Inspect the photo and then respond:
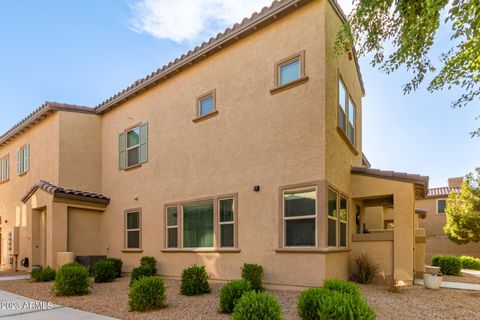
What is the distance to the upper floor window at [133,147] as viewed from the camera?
15.4 metres

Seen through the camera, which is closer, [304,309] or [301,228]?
[304,309]

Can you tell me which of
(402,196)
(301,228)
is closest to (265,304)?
(301,228)

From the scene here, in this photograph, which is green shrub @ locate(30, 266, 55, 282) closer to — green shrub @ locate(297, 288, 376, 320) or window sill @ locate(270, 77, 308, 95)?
window sill @ locate(270, 77, 308, 95)

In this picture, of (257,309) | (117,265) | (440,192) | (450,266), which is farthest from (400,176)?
(440,192)

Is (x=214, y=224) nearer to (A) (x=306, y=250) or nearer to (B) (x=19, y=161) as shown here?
(A) (x=306, y=250)

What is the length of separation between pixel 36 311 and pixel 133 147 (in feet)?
29.0

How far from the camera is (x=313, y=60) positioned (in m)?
10.0

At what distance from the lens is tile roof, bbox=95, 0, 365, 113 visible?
34.9 ft

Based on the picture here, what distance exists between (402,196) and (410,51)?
532 cm

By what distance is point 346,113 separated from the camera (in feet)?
41.1

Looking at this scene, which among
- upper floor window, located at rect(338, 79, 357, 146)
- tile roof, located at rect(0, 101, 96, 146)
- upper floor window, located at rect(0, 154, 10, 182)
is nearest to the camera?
upper floor window, located at rect(338, 79, 357, 146)

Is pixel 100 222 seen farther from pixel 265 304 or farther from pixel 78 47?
pixel 265 304

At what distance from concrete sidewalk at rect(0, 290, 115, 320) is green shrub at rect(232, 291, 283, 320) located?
3.33 m

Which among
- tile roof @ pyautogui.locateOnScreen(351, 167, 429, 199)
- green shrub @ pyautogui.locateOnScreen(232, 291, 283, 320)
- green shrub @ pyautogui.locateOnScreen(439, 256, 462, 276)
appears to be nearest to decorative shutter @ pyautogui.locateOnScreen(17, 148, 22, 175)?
tile roof @ pyautogui.locateOnScreen(351, 167, 429, 199)
